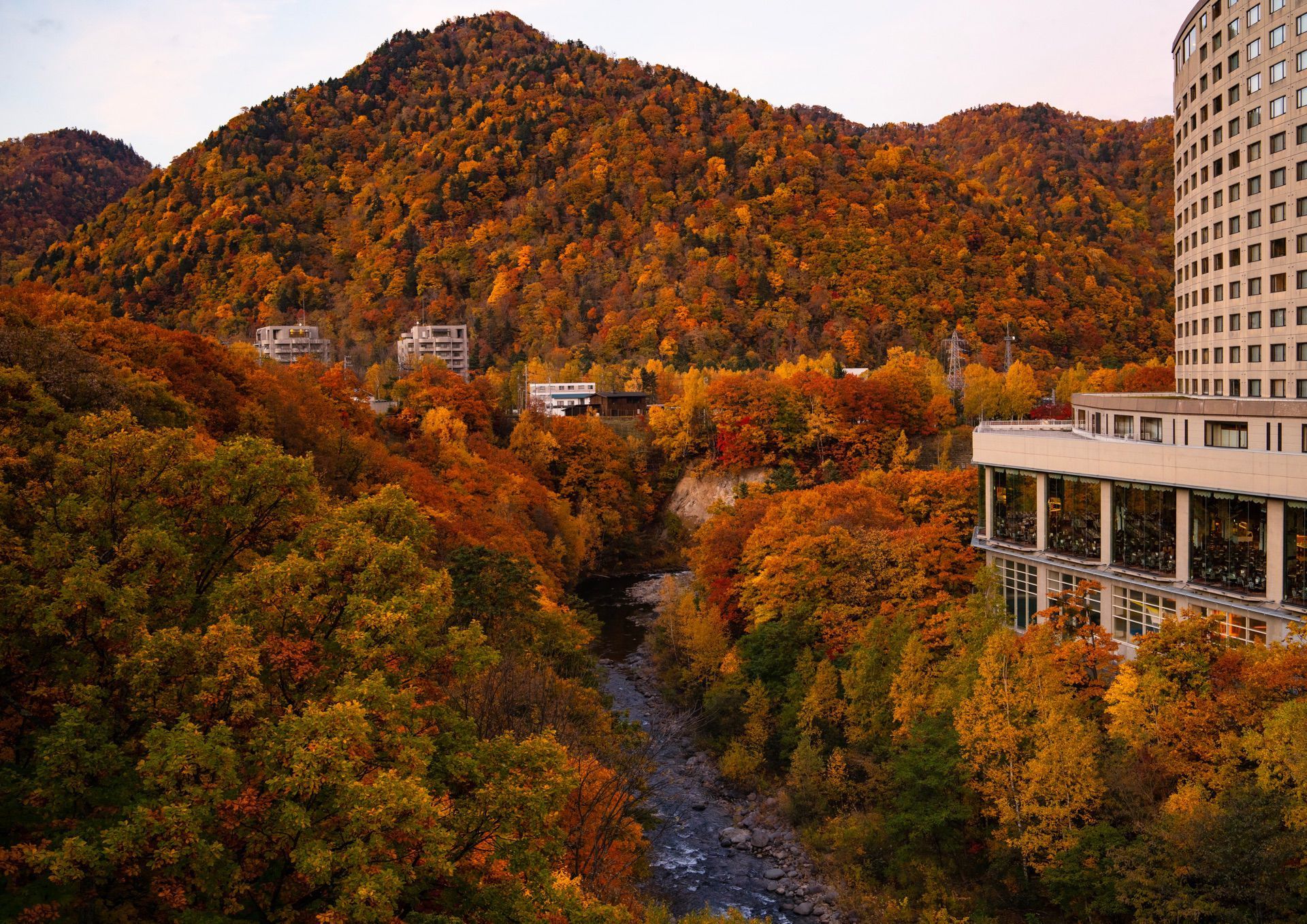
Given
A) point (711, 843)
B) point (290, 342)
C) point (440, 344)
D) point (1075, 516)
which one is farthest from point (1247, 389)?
point (290, 342)

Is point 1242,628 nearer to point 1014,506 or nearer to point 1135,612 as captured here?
point 1135,612

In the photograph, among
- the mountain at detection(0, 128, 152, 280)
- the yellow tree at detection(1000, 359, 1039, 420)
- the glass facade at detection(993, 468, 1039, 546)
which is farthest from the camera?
the mountain at detection(0, 128, 152, 280)

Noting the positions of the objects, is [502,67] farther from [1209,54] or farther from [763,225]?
[1209,54]

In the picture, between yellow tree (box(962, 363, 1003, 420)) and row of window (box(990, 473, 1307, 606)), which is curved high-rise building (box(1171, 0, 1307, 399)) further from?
yellow tree (box(962, 363, 1003, 420))

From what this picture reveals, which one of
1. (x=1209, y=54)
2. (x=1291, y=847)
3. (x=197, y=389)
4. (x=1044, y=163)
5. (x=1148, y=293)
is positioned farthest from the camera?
(x=1044, y=163)

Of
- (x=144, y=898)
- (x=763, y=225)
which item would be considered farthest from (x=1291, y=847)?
(x=763, y=225)

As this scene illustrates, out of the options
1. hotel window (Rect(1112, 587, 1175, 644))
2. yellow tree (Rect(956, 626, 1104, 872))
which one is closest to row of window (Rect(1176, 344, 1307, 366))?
hotel window (Rect(1112, 587, 1175, 644))

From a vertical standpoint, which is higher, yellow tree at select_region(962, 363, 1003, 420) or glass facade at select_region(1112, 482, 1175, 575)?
yellow tree at select_region(962, 363, 1003, 420)
